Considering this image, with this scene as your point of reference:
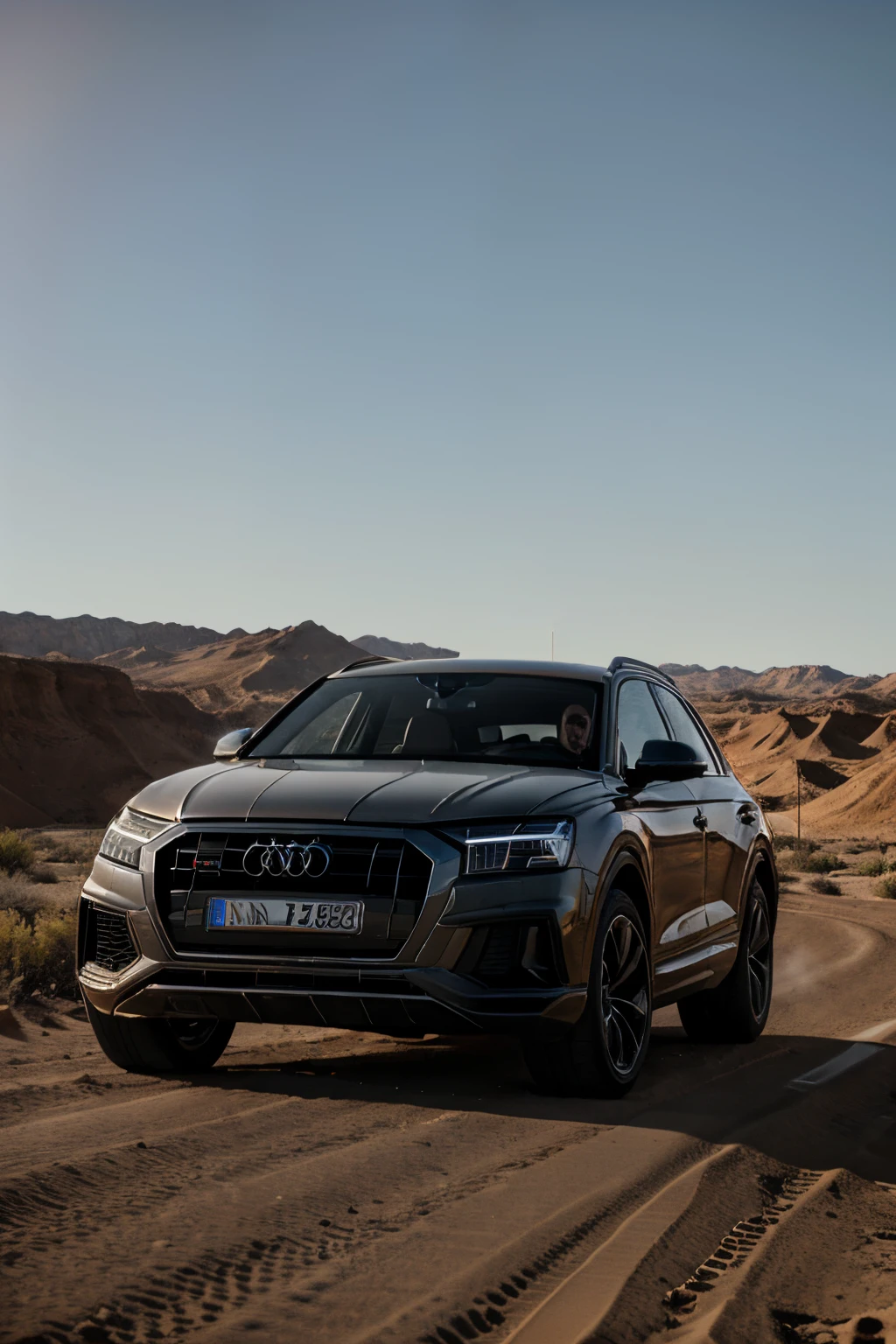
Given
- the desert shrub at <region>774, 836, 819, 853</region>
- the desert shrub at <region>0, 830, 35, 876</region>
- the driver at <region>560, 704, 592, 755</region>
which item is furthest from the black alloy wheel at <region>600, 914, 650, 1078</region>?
the desert shrub at <region>774, 836, 819, 853</region>

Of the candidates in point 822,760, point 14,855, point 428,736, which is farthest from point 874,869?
point 822,760

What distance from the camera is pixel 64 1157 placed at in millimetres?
4324

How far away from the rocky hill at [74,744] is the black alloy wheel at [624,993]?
31918 millimetres

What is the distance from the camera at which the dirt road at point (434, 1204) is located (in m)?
3.17

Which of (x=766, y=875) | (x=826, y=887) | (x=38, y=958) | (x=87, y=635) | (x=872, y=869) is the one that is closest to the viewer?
(x=766, y=875)

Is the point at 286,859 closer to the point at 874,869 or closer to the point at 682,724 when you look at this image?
the point at 682,724

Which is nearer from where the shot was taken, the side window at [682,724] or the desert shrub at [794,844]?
the side window at [682,724]

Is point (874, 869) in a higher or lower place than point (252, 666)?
lower

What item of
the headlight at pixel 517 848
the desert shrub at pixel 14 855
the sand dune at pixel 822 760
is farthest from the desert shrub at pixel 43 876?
the sand dune at pixel 822 760

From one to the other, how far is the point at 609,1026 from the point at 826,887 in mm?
17793

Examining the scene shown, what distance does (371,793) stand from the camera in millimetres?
5500

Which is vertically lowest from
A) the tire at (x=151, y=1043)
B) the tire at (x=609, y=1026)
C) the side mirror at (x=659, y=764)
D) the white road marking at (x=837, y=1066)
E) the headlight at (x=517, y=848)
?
the white road marking at (x=837, y=1066)

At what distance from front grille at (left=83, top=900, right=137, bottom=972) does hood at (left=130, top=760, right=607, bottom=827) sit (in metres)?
0.44

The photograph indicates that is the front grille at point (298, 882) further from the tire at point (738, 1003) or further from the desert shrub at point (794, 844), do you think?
the desert shrub at point (794, 844)
